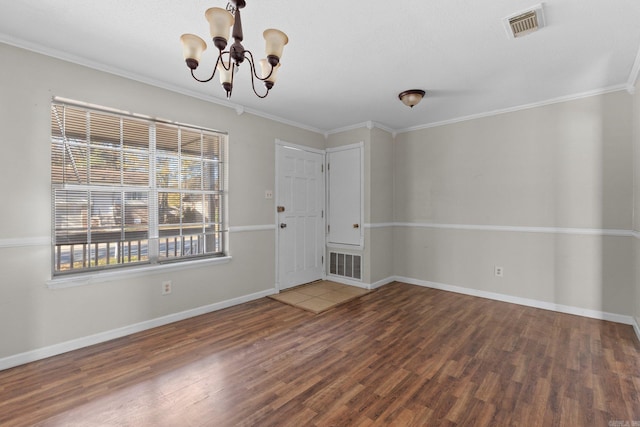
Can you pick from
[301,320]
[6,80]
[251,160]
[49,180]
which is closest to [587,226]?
[301,320]

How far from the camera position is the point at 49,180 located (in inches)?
95.0

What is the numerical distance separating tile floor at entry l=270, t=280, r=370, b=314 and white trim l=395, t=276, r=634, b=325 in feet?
3.43

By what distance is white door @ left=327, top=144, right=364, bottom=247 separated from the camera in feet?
14.7

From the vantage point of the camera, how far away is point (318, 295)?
4.04 meters

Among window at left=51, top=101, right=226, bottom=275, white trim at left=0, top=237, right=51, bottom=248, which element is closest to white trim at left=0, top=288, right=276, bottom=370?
window at left=51, top=101, right=226, bottom=275

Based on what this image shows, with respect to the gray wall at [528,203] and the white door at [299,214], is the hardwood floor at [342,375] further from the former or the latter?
the white door at [299,214]

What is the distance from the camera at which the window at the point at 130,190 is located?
253cm

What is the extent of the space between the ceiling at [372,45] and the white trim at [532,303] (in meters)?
2.41

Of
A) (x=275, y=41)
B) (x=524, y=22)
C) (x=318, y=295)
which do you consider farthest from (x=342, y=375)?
(x=524, y=22)

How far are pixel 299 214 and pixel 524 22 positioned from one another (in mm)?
3309

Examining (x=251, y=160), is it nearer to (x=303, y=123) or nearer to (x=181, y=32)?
(x=303, y=123)

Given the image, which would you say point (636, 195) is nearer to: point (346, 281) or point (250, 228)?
point (346, 281)

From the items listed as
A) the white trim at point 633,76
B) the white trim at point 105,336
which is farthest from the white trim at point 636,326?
the white trim at point 105,336

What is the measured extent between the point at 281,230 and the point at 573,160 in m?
3.66
